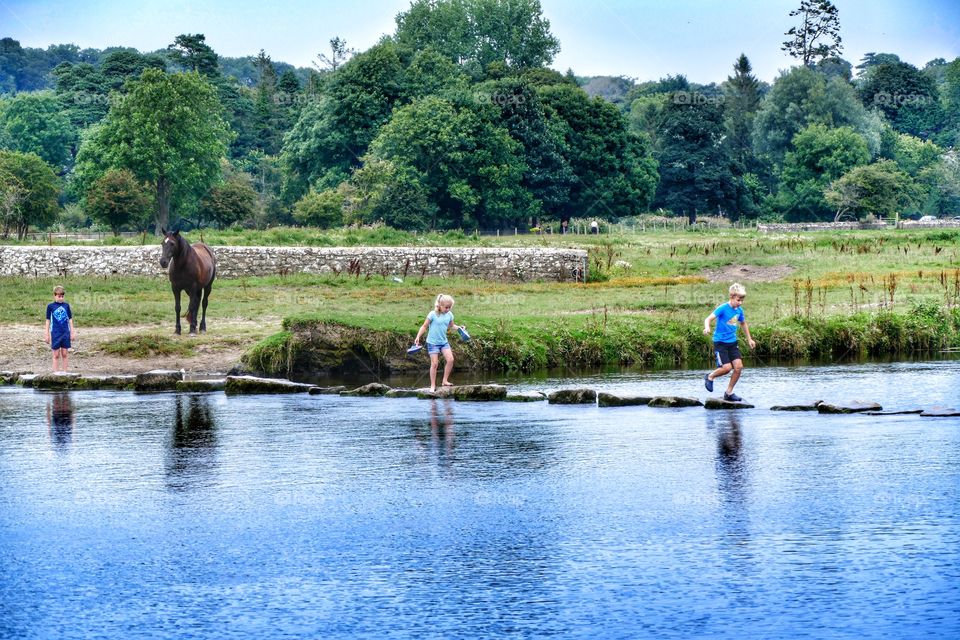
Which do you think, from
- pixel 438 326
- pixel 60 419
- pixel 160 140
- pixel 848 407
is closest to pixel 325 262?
pixel 438 326

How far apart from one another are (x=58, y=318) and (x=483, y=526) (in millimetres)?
16145

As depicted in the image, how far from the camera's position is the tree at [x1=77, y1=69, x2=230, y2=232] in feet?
294

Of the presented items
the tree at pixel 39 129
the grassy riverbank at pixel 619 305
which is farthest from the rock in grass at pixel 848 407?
the tree at pixel 39 129

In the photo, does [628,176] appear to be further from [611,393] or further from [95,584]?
[95,584]

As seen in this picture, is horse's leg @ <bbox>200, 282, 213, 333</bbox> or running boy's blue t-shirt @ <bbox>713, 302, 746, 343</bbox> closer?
running boy's blue t-shirt @ <bbox>713, 302, 746, 343</bbox>

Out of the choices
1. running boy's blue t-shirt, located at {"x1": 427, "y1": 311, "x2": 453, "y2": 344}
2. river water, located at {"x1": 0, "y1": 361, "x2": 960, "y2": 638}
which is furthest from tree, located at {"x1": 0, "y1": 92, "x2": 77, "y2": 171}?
river water, located at {"x1": 0, "y1": 361, "x2": 960, "y2": 638}

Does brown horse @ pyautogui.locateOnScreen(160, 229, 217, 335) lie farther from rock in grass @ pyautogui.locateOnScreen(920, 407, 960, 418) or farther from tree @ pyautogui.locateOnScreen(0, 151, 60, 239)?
tree @ pyautogui.locateOnScreen(0, 151, 60, 239)

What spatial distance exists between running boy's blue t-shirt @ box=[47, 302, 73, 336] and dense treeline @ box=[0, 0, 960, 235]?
41104mm

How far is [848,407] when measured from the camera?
20406 millimetres

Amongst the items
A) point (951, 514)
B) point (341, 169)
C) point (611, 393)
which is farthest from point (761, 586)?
point (341, 169)

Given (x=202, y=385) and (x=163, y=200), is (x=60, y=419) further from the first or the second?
(x=163, y=200)

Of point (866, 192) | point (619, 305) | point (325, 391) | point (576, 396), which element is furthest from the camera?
point (866, 192)

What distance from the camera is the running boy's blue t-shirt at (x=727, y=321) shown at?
21375mm

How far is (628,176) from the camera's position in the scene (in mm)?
102188
